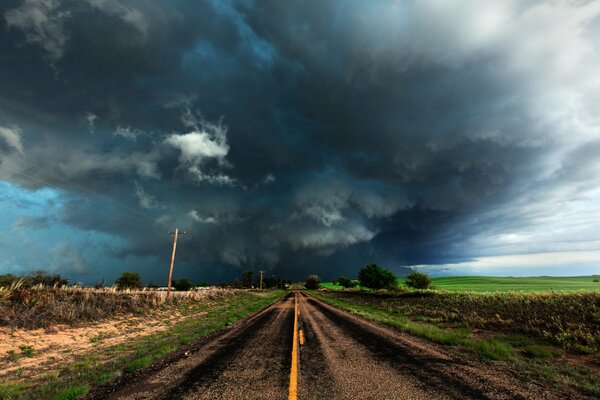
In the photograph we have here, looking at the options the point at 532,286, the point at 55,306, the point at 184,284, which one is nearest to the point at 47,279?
the point at 55,306

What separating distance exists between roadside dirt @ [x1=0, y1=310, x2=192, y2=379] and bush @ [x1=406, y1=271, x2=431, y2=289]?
6859 cm

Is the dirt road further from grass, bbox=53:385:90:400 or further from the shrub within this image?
the shrub

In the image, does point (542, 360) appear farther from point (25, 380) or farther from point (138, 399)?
point (25, 380)

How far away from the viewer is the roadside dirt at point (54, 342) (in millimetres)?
9766

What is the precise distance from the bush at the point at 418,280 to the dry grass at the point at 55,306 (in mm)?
67664

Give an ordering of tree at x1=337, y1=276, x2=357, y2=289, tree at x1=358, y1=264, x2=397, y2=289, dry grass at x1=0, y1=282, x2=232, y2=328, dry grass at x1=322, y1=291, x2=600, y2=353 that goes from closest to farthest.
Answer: dry grass at x1=322, y1=291, x2=600, y2=353 < dry grass at x1=0, y1=282, x2=232, y2=328 < tree at x1=358, y1=264, x2=397, y2=289 < tree at x1=337, y1=276, x2=357, y2=289

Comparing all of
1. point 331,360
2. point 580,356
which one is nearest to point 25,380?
point 331,360

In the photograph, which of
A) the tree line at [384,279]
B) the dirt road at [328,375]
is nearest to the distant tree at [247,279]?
the tree line at [384,279]

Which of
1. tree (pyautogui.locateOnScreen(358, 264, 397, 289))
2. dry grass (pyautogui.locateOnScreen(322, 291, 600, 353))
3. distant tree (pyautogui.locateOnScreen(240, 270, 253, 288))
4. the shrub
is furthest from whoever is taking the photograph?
distant tree (pyautogui.locateOnScreen(240, 270, 253, 288))

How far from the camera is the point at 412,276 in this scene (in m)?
73.7

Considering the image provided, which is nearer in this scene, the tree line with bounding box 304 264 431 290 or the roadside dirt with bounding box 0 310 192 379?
the roadside dirt with bounding box 0 310 192 379

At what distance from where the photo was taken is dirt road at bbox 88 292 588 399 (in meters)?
5.89

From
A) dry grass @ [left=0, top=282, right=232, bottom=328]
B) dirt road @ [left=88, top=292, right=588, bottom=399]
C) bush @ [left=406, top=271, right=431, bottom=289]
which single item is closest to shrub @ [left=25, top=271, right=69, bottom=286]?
dry grass @ [left=0, top=282, right=232, bottom=328]

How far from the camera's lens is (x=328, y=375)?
23.2 ft
